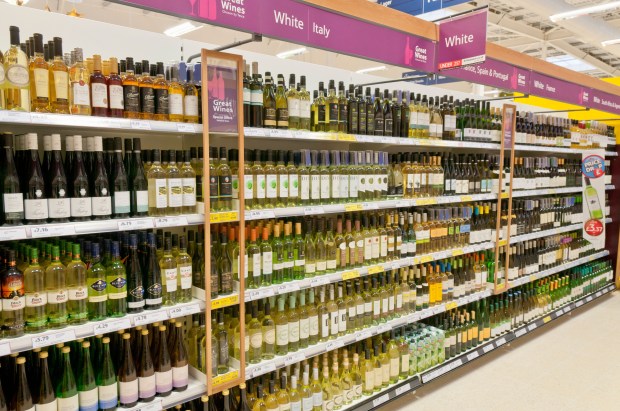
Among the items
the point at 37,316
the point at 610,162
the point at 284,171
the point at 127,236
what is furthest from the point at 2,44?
the point at 610,162

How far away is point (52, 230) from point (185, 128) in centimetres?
76

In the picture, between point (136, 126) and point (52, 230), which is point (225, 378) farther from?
point (136, 126)

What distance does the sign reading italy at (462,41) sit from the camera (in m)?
2.93

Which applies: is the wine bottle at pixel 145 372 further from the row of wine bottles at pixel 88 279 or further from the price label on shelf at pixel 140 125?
the price label on shelf at pixel 140 125

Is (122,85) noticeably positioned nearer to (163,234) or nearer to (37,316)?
(163,234)

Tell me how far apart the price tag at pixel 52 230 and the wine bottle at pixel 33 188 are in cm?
8

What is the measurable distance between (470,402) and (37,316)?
3.11 m

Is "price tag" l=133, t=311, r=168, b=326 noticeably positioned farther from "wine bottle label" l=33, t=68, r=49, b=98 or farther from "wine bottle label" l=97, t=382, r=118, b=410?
"wine bottle label" l=33, t=68, r=49, b=98

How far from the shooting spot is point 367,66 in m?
13.8

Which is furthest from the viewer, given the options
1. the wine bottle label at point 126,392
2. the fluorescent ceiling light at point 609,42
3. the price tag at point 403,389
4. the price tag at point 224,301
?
the fluorescent ceiling light at point 609,42

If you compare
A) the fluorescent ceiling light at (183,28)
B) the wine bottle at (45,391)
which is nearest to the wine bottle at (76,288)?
the wine bottle at (45,391)

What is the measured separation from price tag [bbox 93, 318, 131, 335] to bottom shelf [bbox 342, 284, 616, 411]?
5.52 feet

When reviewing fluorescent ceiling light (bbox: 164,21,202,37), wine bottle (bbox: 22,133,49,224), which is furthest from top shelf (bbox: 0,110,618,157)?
fluorescent ceiling light (bbox: 164,21,202,37)

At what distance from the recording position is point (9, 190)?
188cm
